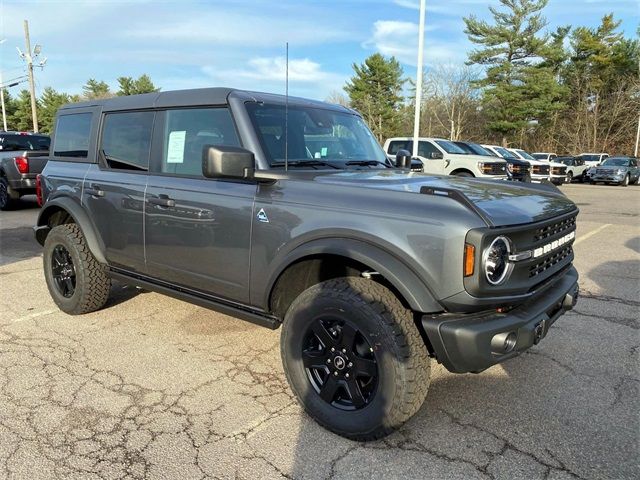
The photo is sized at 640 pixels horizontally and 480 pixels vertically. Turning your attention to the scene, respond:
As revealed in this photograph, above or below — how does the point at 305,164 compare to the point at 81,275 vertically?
above

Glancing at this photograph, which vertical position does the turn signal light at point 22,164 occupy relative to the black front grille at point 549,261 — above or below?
above

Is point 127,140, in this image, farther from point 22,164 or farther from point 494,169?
point 494,169

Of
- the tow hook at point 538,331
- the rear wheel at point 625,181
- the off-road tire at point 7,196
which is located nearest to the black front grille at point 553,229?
the tow hook at point 538,331

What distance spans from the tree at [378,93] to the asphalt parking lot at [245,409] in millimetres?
42981

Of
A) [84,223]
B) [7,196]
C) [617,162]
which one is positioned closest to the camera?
[84,223]

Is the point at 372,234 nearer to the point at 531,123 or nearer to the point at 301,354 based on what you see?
the point at 301,354

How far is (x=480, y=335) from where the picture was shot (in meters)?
2.36

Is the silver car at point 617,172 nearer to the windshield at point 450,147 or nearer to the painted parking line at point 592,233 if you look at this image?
the windshield at point 450,147

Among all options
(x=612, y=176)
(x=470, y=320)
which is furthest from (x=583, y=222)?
(x=612, y=176)

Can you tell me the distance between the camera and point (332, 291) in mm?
2756

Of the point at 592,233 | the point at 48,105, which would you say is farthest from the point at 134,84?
the point at 592,233

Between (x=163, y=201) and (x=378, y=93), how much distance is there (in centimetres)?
4577

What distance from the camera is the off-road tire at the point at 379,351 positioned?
8.29ft

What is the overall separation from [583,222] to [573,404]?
980 cm
